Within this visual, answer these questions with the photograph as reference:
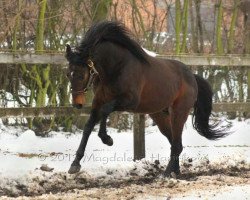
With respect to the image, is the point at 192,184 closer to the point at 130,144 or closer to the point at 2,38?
the point at 130,144

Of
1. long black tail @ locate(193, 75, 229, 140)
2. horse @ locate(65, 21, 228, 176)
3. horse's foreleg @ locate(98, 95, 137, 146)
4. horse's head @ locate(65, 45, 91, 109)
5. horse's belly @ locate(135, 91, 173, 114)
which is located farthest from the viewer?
long black tail @ locate(193, 75, 229, 140)

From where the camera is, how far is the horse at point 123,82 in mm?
5453

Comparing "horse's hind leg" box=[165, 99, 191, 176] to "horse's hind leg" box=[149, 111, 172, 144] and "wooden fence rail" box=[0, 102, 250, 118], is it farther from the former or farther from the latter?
"wooden fence rail" box=[0, 102, 250, 118]

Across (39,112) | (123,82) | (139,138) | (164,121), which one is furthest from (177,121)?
(39,112)

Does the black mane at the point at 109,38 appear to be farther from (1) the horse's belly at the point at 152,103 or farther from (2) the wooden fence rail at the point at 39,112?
(2) the wooden fence rail at the point at 39,112

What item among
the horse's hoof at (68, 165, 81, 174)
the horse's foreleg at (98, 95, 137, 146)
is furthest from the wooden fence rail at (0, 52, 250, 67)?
the horse's hoof at (68, 165, 81, 174)

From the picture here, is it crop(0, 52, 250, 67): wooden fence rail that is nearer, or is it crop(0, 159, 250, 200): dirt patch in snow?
crop(0, 159, 250, 200): dirt patch in snow

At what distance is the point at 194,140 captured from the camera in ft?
28.1

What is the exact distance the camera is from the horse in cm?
545

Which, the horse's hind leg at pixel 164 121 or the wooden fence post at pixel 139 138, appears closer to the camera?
the horse's hind leg at pixel 164 121

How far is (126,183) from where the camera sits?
582cm

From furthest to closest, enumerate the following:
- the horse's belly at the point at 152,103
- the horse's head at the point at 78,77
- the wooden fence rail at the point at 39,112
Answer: the wooden fence rail at the point at 39,112 < the horse's belly at the point at 152,103 < the horse's head at the point at 78,77

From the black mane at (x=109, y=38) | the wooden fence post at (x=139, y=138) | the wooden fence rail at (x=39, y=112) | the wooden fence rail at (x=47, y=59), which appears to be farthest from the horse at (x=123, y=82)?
the wooden fence rail at (x=39, y=112)

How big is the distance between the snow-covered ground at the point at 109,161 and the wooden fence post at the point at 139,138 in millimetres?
119
